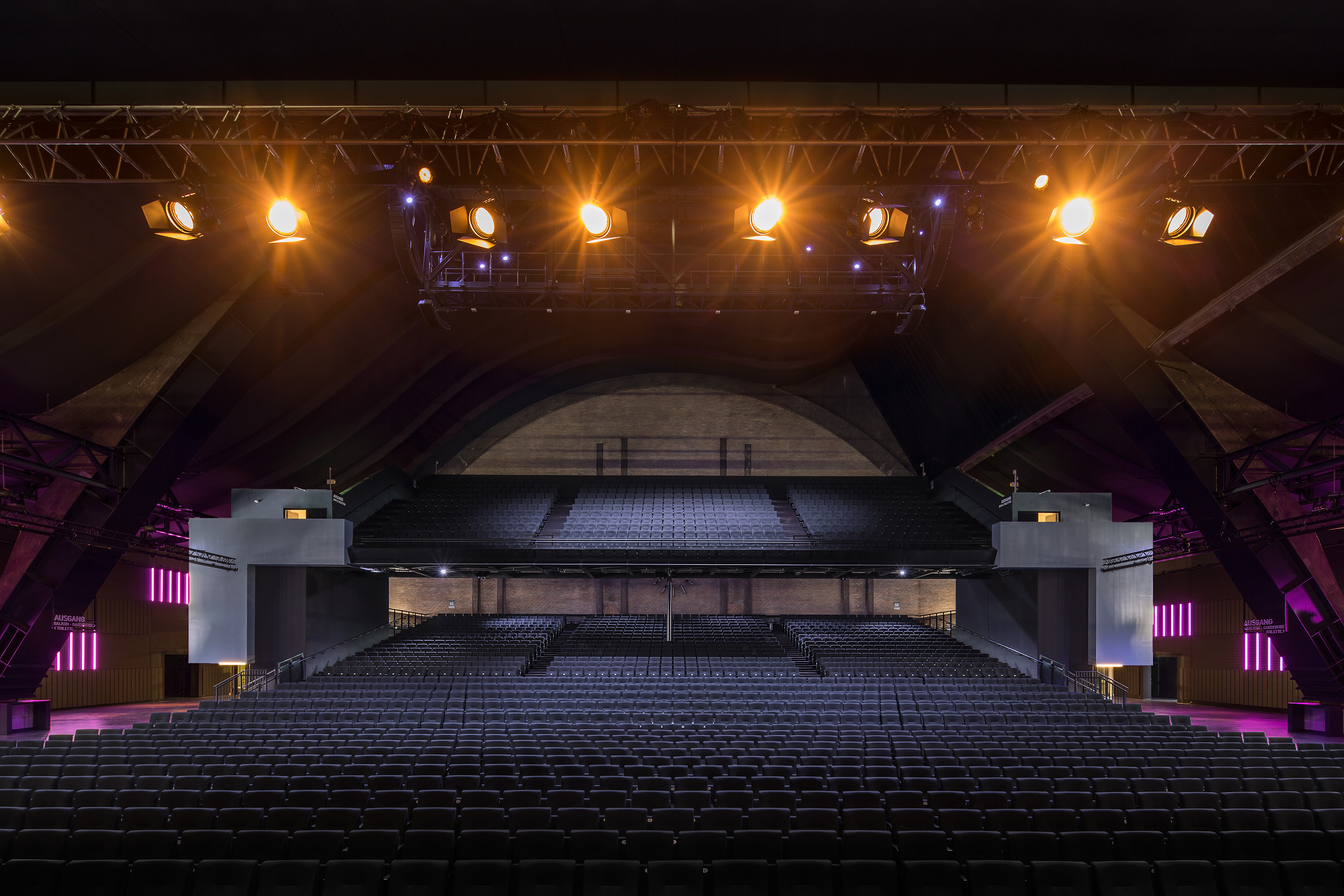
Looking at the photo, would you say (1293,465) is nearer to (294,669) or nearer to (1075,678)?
(1075,678)

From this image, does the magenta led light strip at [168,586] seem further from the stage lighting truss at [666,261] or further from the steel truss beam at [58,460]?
the stage lighting truss at [666,261]

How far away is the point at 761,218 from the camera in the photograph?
10273 millimetres

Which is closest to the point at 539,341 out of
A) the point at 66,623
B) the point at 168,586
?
the point at 168,586

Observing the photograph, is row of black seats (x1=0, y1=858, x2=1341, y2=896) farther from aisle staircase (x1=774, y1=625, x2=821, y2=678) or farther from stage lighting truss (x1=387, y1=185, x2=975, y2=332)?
aisle staircase (x1=774, y1=625, x2=821, y2=678)

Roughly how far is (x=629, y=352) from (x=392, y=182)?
19366 mm

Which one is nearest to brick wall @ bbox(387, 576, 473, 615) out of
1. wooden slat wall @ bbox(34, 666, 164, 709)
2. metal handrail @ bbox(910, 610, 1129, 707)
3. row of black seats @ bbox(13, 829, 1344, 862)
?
wooden slat wall @ bbox(34, 666, 164, 709)

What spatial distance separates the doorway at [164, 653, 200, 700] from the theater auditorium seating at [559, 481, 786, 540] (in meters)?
12.8

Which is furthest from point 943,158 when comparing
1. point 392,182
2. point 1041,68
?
point 392,182

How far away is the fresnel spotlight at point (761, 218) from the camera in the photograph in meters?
10.2

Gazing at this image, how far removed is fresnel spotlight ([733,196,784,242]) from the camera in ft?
33.5

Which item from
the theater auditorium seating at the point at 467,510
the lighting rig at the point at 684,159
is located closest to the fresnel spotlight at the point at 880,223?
the lighting rig at the point at 684,159

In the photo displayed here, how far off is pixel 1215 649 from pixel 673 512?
17.2 meters

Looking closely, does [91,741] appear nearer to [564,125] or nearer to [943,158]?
[564,125]

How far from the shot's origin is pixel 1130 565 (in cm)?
1919
